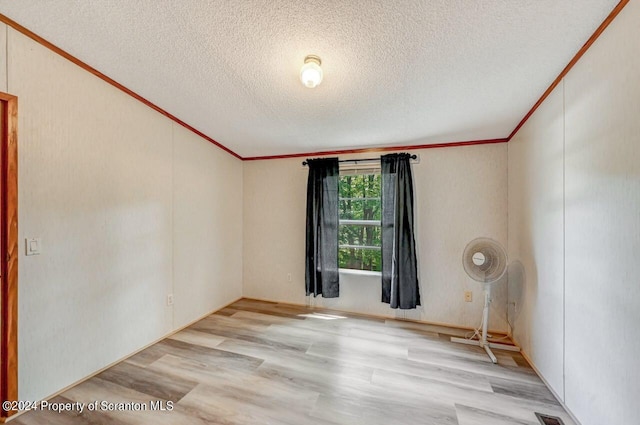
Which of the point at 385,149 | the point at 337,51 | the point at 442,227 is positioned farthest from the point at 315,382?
the point at 385,149

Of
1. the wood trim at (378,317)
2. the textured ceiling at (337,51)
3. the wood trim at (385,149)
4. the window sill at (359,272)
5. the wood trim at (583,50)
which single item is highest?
the textured ceiling at (337,51)

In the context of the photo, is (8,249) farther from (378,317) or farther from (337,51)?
(378,317)

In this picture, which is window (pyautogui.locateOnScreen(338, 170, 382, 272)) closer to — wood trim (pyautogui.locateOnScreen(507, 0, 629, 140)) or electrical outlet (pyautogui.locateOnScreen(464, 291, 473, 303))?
electrical outlet (pyautogui.locateOnScreen(464, 291, 473, 303))

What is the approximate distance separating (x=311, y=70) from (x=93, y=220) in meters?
2.03

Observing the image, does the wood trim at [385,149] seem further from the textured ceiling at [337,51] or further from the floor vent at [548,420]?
the floor vent at [548,420]

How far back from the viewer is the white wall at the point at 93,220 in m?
1.63

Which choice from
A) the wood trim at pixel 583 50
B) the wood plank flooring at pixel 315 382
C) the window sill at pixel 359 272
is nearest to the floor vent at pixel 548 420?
the wood plank flooring at pixel 315 382

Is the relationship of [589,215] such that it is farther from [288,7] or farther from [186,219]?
[186,219]

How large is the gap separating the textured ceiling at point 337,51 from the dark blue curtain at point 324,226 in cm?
85

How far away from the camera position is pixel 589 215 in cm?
138

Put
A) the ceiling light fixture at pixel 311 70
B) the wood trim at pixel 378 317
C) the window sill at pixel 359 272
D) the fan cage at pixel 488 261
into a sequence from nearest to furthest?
the ceiling light fixture at pixel 311 70 < the fan cage at pixel 488 261 < the wood trim at pixel 378 317 < the window sill at pixel 359 272

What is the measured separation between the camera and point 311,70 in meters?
1.59

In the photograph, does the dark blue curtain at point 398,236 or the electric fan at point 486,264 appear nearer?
the electric fan at point 486,264

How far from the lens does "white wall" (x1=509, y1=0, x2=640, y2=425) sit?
3.64 feet
